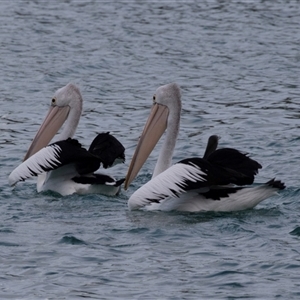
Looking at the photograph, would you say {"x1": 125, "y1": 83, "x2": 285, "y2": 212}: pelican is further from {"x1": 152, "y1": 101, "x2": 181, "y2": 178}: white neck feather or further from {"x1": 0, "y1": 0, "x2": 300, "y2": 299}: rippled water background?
{"x1": 152, "y1": 101, "x2": 181, "y2": 178}: white neck feather

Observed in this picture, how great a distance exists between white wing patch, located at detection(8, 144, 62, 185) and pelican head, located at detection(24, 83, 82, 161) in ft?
2.54

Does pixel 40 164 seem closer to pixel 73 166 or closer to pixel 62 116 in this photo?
pixel 73 166

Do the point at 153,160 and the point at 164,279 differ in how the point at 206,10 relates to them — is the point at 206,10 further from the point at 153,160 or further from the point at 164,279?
the point at 164,279

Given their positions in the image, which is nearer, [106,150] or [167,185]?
[167,185]

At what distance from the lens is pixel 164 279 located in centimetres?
564

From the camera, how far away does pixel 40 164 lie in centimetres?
773

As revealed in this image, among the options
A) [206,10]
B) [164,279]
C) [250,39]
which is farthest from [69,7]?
[164,279]

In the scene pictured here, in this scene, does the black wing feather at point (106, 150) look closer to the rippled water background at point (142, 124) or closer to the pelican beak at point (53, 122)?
the rippled water background at point (142, 124)

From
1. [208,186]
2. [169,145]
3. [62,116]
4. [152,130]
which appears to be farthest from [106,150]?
[208,186]

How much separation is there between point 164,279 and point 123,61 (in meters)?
8.59

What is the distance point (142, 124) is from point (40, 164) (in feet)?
10.6

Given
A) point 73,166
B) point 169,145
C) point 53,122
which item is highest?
point 169,145

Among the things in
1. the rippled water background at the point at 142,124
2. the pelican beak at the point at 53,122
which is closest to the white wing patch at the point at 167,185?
the rippled water background at the point at 142,124

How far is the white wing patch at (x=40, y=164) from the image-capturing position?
7652 mm
